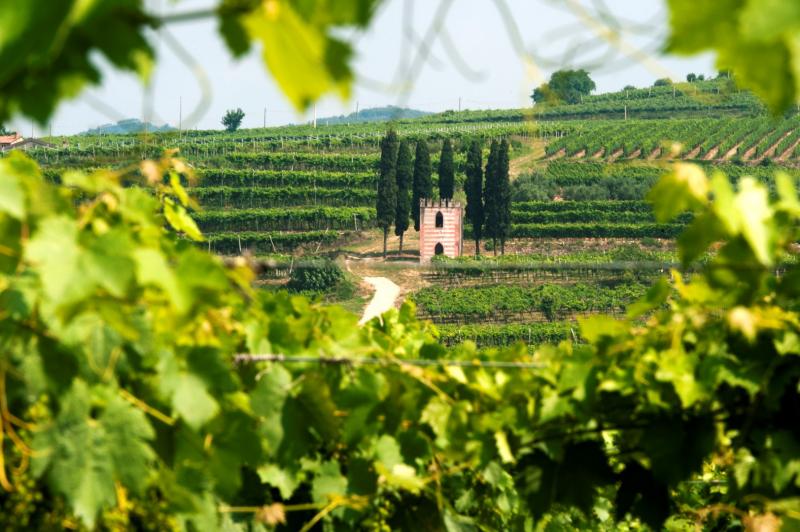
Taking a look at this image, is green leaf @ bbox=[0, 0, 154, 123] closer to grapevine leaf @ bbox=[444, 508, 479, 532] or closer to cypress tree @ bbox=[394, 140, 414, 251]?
grapevine leaf @ bbox=[444, 508, 479, 532]

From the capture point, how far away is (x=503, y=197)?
180 feet

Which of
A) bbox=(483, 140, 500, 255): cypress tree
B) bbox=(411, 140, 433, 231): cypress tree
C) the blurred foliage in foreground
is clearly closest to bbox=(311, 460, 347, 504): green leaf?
the blurred foliage in foreground

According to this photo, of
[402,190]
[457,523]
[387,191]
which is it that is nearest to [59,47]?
[457,523]

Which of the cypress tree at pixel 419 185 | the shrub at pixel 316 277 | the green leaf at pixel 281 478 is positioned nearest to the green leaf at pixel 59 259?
the green leaf at pixel 281 478

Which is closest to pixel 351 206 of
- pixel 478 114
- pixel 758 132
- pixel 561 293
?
pixel 561 293

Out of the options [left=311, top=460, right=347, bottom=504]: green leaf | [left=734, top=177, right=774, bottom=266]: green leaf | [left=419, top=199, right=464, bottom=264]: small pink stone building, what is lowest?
[left=311, top=460, right=347, bottom=504]: green leaf

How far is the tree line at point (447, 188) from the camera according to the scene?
54844 millimetres

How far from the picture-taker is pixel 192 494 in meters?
2.00

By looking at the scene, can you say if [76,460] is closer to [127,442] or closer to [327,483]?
[127,442]

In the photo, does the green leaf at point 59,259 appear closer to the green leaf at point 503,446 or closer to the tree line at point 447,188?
the green leaf at point 503,446

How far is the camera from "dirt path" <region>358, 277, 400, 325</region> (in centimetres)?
5069

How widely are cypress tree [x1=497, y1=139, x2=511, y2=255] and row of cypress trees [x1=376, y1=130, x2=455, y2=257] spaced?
3.89 metres

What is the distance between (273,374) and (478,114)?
286 feet

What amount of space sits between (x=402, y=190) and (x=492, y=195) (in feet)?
15.8
